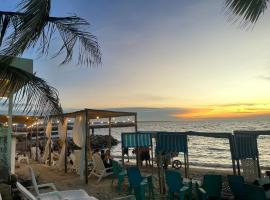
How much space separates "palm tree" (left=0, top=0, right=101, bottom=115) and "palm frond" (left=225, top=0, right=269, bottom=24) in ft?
8.60

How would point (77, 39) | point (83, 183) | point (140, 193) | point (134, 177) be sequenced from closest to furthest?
point (77, 39) → point (140, 193) → point (134, 177) → point (83, 183)

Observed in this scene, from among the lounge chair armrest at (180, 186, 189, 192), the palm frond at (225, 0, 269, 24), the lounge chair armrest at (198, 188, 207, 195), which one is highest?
the palm frond at (225, 0, 269, 24)

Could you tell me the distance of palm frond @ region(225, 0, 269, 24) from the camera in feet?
10.2

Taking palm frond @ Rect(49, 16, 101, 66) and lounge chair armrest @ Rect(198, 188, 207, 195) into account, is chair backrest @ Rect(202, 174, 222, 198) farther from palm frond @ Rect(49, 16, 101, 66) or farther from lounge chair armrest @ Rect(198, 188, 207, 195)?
palm frond @ Rect(49, 16, 101, 66)

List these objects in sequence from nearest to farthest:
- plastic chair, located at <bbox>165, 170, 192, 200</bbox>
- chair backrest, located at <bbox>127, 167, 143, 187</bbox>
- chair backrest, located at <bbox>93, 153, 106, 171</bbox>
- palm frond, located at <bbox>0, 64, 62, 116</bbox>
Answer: palm frond, located at <bbox>0, 64, 62, 116</bbox>
plastic chair, located at <bbox>165, 170, 192, 200</bbox>
chair backrest, located at <bbox>127, 167, 143, 187</bbox>
chair backrest, located at <bbox>93, 153, 106, 171</bbox>

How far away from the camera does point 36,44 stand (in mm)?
4988

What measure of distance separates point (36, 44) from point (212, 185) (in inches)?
187

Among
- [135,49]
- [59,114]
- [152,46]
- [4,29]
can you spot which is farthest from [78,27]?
[135,49]

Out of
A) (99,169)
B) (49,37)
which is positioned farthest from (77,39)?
(99,169)

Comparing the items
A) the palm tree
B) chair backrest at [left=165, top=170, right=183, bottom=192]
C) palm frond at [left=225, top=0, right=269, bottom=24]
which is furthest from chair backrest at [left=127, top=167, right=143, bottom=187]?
palm frond at [left=225, top=0, right=269, bottom=24]

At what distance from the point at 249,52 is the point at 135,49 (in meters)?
5.49

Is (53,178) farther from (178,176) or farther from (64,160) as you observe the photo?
(178,176)

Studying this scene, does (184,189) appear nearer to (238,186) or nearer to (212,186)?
(212,186)

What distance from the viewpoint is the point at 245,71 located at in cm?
1791
